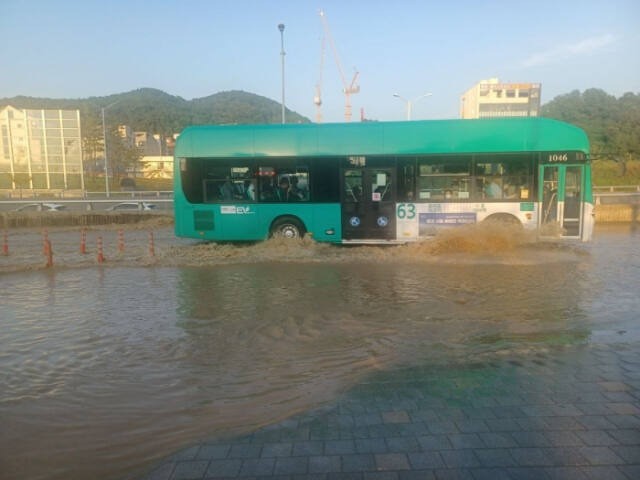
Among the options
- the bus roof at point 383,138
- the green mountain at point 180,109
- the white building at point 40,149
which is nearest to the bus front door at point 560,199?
the bus roof at point 383,138

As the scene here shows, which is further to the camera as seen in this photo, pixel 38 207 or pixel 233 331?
pixel 38 207

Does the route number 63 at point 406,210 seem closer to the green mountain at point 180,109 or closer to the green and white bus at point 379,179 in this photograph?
the green and white bus at point 379,179

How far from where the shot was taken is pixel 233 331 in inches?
272

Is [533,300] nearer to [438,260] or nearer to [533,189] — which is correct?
[438,260]

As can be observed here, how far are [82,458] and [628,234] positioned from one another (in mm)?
20850

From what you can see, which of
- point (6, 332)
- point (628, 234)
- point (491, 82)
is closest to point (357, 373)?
point (6, 332)

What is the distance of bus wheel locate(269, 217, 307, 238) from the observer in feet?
49.0

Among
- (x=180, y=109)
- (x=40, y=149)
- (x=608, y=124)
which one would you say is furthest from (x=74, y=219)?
(x=180, y=109)

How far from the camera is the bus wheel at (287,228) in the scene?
14.9 metres

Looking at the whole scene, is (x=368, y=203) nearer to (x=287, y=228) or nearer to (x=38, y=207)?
(x=287, y=228)

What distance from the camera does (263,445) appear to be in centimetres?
361

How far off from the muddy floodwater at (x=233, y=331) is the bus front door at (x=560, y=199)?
94 cm

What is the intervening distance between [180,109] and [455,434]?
158 metres

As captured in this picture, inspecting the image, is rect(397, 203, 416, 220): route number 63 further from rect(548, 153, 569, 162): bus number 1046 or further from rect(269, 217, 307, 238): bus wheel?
rect(548, 153, 569, 162): bus number 1046
